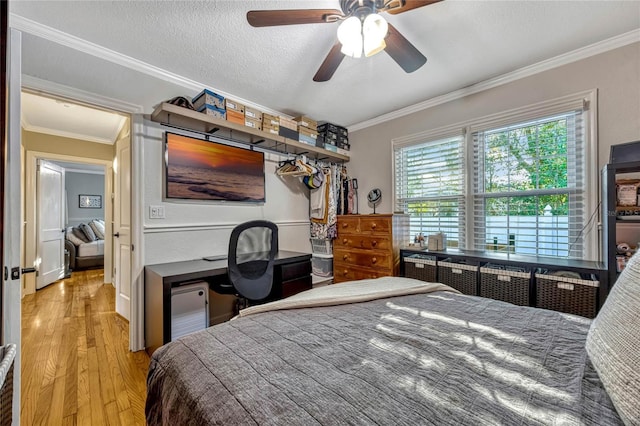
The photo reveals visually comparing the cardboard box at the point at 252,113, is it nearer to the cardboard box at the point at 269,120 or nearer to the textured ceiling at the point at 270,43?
the cardboard box at the point at 269,120

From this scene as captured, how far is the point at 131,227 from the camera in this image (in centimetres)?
238

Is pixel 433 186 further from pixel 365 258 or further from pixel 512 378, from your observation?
pixel 512 378

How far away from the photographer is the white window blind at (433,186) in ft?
9.51

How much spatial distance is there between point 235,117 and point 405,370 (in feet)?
8.33

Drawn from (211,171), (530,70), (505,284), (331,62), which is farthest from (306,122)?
(505,284)

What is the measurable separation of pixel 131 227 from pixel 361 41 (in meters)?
2.35

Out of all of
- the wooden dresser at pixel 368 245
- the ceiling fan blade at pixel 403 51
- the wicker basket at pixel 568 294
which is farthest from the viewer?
the wooden dresser at pixel 368 245

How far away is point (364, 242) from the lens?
3.05 m

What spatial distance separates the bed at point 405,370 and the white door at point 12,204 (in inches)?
30.1

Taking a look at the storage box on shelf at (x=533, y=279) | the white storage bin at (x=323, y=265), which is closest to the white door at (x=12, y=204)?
the white storage bin at (x=323, y=265)

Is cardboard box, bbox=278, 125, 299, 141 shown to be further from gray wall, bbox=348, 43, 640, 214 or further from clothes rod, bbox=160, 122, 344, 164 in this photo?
gray wall, bbox=348, 43, 640, 214

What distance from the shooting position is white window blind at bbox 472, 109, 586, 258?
2.24 metres

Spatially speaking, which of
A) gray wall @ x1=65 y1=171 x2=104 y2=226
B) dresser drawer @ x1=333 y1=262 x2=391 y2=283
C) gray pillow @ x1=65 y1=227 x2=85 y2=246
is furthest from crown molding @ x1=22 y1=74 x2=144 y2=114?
gray wall @ x1=65 y1=171 x2=104 y2=226

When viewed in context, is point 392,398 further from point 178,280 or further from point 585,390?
point 178,280
